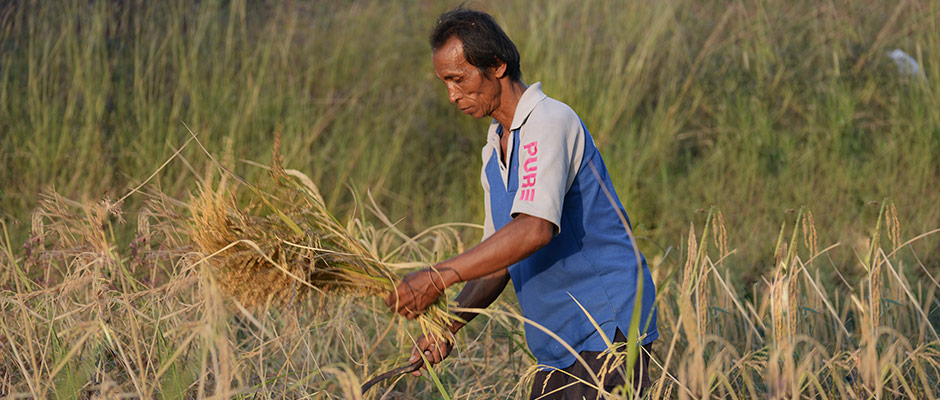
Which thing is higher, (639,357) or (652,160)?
(639,357)

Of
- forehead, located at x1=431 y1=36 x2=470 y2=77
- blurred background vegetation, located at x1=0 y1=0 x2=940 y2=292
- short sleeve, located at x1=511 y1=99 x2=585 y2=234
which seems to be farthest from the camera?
blurred background vegetation, located at x1=0 y1=0 x2=940 y2=292

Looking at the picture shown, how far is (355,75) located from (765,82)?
112 inches

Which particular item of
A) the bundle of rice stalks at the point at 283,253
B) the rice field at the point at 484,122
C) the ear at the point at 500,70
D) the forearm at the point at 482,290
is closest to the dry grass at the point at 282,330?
the bundle of rice stalks at the point at 283,253

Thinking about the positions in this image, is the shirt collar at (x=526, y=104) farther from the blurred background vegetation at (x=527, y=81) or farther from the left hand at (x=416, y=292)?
the blurred background vegetation at (x=527, y=81)

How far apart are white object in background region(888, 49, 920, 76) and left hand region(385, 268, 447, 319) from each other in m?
4.77

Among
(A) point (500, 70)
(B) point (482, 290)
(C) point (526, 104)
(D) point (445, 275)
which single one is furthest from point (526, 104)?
(B) point (482, 290)

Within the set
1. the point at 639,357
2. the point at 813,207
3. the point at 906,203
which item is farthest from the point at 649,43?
the point at 639,357

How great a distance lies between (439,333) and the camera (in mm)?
2295

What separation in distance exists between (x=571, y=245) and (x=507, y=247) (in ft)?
0.96

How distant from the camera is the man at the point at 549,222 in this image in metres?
2.03

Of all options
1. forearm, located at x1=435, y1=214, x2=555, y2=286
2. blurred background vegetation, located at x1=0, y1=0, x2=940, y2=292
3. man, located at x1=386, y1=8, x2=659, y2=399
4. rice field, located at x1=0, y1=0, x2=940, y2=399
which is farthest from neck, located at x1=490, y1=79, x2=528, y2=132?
blurred background vegetation, located at x1=0, y1=0, x2=940, y2=292

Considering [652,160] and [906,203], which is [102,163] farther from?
[906,203]

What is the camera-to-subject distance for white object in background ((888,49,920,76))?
225 inches

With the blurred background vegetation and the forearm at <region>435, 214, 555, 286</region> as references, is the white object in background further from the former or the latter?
the forearm at <region>435, 214, 555, 286</region>
